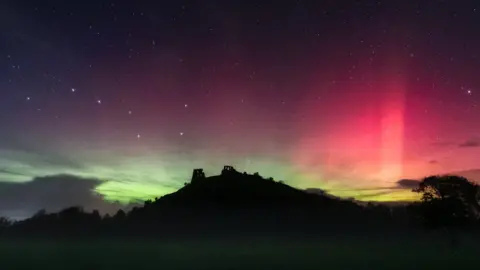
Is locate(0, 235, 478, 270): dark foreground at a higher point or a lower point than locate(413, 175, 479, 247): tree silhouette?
lower

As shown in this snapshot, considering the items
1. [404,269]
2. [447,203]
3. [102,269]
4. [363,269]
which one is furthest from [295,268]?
[447,203]

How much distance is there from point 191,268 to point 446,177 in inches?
1644

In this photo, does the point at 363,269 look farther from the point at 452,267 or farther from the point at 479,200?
the point at 479,200

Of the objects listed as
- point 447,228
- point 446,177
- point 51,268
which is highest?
point 446,177

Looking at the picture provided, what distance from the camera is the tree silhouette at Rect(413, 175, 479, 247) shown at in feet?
258

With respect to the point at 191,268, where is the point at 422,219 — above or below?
above

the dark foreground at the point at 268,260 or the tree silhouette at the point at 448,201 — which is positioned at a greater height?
the tree silhouette at the point at 448,201

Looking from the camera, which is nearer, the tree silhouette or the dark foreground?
the dark foreground

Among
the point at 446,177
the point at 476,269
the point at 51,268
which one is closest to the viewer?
the point at 476,269

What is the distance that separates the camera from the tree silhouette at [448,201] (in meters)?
78.6

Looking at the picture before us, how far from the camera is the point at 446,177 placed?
7856 centimetres

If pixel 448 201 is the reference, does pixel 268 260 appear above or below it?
below

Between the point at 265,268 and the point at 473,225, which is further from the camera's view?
the point at 473,225

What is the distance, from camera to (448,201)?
7894cm
